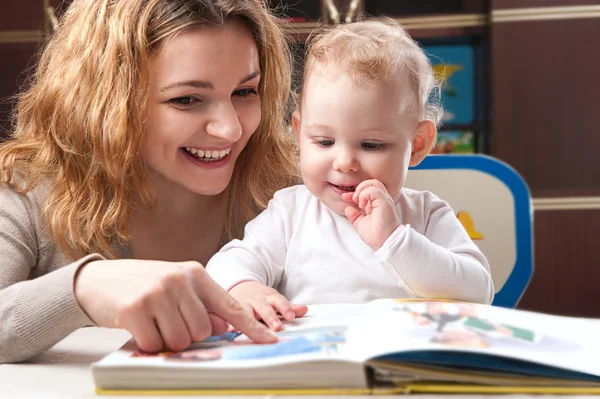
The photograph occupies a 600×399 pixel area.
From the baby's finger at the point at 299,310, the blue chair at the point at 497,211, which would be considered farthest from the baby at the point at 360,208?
the blue chair at the point at 497,211

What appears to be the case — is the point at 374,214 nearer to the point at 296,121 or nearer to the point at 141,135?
the point at 296,121

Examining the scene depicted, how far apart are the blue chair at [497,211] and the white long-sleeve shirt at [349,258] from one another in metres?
0.34

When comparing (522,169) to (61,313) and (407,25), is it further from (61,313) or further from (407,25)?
(61,313)

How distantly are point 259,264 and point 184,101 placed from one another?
13.7 inches

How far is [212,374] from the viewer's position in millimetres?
697

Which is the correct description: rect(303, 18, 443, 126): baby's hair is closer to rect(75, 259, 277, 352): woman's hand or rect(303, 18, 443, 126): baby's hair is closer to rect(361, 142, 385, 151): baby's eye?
rect(361, 142, 385, 151): baby's eye

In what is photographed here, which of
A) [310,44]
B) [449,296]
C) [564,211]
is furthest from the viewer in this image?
[564,211]

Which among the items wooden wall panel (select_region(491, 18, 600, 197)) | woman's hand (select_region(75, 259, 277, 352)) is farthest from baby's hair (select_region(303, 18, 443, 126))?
wooden wall panel (select_region(491, 18, 600, 197))

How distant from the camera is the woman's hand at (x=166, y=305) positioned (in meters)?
0.77

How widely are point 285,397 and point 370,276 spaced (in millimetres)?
446

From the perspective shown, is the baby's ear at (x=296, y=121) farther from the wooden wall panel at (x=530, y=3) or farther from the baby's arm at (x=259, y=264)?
the wooden wall panel at (x=530, y=3)

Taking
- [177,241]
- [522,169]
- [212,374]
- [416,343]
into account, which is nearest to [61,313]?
[212,374]

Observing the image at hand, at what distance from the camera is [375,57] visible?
1.12 metres

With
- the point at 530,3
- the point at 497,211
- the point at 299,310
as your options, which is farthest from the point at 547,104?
the point at 299,310
